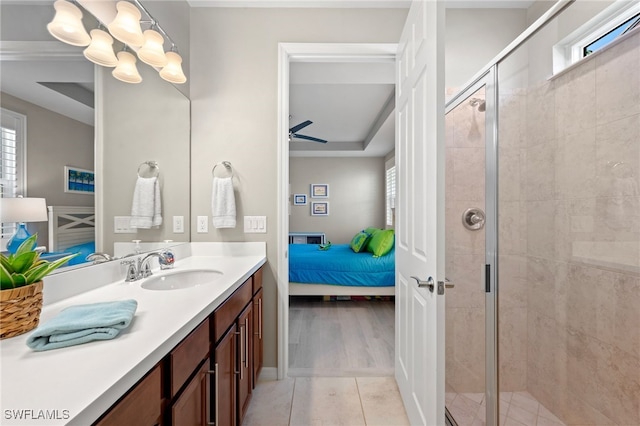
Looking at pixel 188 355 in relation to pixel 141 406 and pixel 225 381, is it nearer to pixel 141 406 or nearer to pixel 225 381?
pixel 141 406

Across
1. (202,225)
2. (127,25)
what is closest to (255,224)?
(202,225)

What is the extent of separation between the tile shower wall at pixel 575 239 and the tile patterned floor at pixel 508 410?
6 centimetres

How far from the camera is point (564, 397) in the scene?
1.59 metres

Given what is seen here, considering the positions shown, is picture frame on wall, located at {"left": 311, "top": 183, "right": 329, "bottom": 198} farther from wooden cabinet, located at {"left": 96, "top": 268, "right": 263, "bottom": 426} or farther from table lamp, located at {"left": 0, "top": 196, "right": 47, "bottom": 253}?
table lamp, located at {"left": 0, "top": 196, "right": 47, "bottom": 253}

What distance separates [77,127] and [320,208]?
5.40 metres

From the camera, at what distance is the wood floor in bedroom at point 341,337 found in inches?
85.7

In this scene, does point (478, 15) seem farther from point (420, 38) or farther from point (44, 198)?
point (44, 198)

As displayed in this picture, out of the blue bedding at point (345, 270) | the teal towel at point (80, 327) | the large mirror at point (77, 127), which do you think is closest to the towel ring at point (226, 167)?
the large mirror at point (77, 127)

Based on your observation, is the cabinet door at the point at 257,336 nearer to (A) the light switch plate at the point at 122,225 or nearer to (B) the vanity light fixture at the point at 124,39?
(A) the light switch plate at the point at 122,225

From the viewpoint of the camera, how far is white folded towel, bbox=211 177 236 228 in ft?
6.43

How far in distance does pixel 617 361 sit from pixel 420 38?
1.83 meters

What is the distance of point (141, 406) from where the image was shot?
2.17ft

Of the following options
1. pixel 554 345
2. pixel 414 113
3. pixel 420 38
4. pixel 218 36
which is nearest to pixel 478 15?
pixel 420 38

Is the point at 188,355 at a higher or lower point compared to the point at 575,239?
lower
